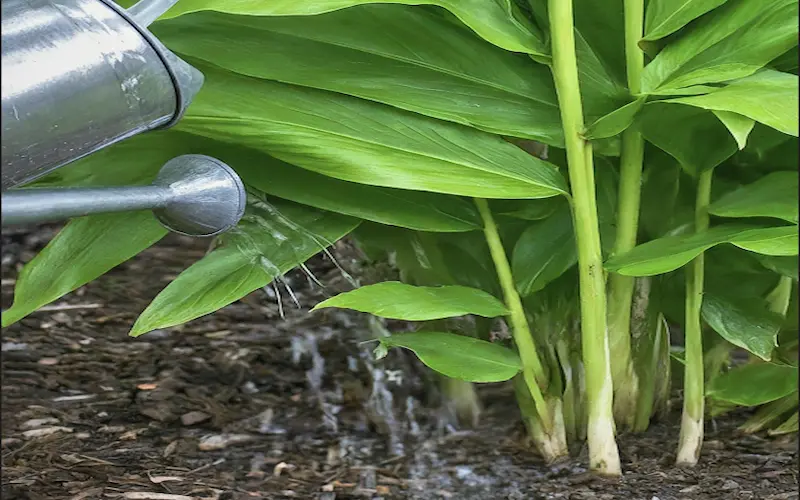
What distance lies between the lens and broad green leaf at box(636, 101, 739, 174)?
2.15 ft

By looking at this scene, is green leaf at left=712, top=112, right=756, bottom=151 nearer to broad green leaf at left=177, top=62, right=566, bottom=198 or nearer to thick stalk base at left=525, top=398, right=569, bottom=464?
broad green leaf at left=177, top=62, right=566, bottom=198

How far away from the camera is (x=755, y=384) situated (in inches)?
29.3

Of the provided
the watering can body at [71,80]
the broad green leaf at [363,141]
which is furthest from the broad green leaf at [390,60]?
the watering can body at [71,80]

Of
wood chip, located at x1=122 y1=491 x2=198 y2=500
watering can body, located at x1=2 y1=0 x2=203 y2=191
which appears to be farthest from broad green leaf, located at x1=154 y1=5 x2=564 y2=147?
wood chip, located at x1=122 y1=491 x2=198 y2=500

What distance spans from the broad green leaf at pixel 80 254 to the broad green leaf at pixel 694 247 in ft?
1.25

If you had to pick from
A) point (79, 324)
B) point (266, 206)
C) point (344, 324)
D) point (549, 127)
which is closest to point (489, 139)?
point (549, 127)

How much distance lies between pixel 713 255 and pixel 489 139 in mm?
282

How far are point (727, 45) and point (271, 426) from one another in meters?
0.59

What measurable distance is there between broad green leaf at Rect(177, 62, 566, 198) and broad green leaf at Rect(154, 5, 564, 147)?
0.05ft

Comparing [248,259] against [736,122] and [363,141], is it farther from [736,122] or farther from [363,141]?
[736,122]

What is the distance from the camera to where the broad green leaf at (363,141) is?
624 mm

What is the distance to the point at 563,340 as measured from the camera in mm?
796

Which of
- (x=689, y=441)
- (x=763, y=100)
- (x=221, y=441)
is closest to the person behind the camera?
(x=763, y=100)

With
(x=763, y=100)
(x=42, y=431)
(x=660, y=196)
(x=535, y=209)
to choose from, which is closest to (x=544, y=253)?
(x=535, y=209)
